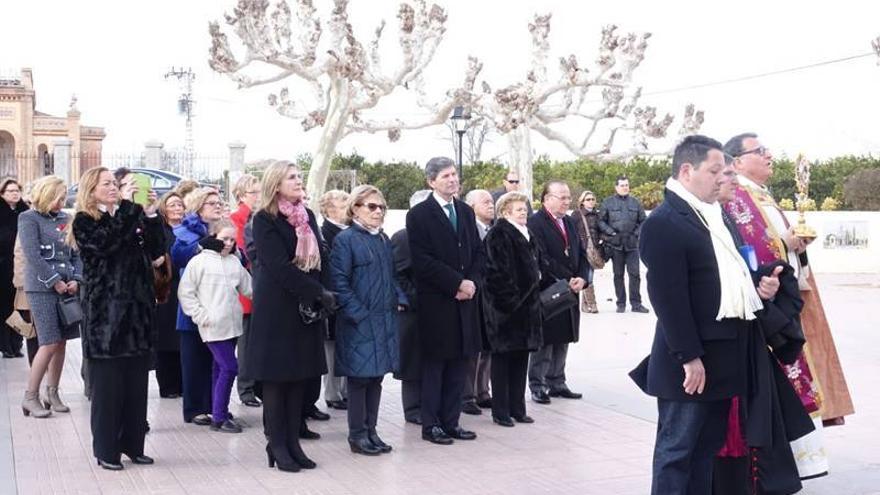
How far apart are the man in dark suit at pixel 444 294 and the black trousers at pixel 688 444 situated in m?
2.56

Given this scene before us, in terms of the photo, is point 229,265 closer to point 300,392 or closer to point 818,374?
point 300,392

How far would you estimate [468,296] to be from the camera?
24.9ft

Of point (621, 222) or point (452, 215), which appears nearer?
point (452, 215)

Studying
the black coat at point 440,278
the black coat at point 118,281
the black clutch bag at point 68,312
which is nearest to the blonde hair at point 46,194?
the black clutch bag at point 68,312

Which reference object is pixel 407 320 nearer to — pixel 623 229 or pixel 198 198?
pixel 198 198

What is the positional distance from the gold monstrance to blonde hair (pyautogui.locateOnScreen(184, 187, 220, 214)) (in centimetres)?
433

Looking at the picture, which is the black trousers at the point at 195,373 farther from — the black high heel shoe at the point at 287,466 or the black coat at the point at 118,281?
the black high heel shoe at the point at 287,466

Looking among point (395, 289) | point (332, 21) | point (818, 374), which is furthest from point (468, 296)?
point (332, 21)

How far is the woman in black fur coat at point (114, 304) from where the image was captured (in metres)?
6.81

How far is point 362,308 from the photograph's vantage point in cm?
721

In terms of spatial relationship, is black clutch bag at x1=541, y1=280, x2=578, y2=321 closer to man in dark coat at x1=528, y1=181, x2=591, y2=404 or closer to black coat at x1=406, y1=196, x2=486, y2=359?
man in dark coat at x1=528, y1=181, x2=591, y2=404

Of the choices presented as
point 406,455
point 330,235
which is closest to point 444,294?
point 406,455

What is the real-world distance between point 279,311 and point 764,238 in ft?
9.57

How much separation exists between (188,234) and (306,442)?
1.97 meters
